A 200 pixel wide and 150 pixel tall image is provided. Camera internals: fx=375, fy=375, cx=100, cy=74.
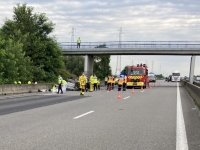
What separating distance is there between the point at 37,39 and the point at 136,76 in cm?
1840

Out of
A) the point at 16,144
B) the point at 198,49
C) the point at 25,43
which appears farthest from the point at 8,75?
the point at 16,144

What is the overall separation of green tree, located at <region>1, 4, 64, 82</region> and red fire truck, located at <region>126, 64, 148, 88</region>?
47.7 feet

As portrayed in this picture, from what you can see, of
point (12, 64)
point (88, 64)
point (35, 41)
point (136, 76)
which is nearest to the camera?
point (136, 76)

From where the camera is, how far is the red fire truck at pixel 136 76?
158 ft

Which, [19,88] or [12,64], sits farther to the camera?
[12,64]

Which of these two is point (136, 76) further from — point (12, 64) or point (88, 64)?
point (88, 64)

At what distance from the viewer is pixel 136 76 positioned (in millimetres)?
48188

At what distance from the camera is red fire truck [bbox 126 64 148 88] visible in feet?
158

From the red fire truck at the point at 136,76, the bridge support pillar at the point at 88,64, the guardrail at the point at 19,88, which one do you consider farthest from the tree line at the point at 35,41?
the guardrail at the point at 19,88

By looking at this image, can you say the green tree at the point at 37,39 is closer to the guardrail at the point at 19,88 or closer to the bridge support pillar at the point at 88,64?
the bridge support pillar at the point at 88,64

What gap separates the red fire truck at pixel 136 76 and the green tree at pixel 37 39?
14.5 meters

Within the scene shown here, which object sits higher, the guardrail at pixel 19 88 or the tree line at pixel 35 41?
the tree line at pixel 35 41

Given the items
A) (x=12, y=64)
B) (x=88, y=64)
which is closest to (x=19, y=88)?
(x=12, y=64)

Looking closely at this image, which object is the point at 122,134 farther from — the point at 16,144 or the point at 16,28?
the point at 16,28
